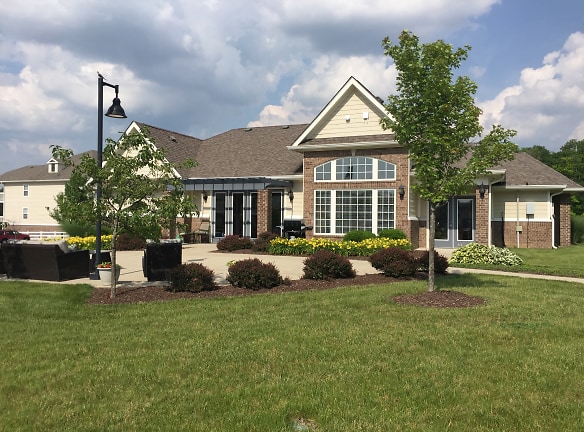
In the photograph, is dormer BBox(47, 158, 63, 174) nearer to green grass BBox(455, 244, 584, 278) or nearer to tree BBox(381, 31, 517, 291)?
green grass BBox(455, 244, 584, 278)

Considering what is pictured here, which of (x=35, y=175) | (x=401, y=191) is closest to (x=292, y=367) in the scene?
(x=401, y=191)

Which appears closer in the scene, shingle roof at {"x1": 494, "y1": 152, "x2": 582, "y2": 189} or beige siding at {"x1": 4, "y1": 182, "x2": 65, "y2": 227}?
shingle roof at {"x1": 494, "y1": 152, "x2": 582, "y2": 189}

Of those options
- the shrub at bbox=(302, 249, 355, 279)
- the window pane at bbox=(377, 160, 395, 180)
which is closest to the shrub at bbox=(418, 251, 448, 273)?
the shrub at bbox=(302, 249, 355, 279)

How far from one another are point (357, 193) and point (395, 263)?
403 inches

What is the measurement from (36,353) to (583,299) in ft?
31.7

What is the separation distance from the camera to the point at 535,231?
954 inches

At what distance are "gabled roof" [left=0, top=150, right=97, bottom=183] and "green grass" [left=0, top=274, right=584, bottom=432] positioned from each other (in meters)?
40.9

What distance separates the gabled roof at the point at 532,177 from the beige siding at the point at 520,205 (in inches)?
21.5

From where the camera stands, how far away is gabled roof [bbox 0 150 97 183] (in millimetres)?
45944

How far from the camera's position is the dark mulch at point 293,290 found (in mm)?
9086

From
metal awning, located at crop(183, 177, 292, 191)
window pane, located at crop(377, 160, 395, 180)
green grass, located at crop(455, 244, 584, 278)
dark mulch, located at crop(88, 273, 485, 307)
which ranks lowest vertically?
dark mulch, located at crop(88, 273, 485, 307)

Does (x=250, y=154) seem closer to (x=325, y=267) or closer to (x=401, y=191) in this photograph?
(x=401, y=191)

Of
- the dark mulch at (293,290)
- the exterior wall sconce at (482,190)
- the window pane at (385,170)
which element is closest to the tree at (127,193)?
the dark mulch at (293,290)

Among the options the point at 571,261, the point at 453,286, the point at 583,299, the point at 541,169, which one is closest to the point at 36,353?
the point at 453,286
